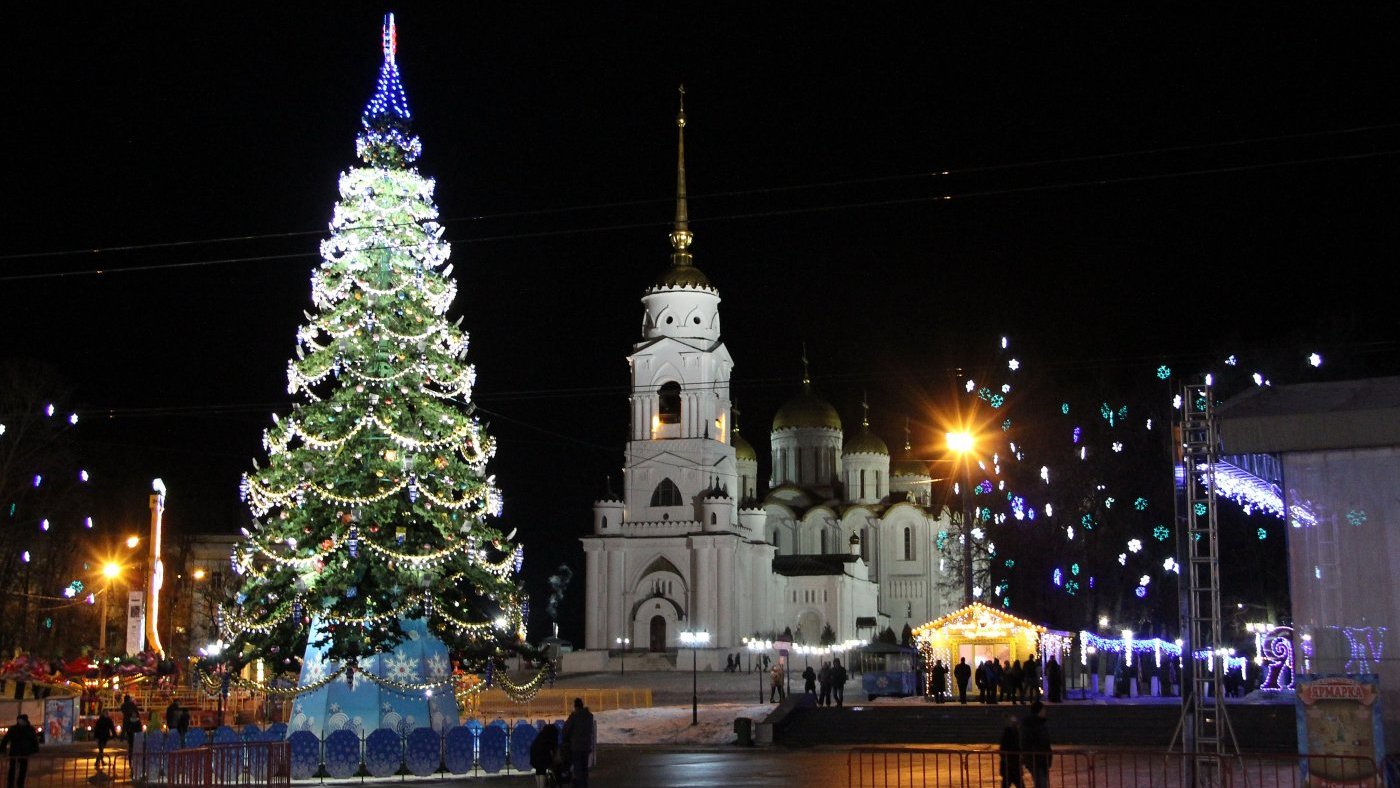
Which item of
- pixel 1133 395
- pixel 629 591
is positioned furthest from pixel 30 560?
pixel 1133 395

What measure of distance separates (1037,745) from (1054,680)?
21501 millimetres

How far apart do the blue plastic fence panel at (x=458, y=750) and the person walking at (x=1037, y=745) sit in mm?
9738

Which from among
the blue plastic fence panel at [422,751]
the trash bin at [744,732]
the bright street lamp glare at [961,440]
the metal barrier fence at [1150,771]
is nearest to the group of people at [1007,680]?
the bright street lamp glare at [961,440]

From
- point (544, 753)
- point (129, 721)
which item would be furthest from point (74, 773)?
point (129, 721)

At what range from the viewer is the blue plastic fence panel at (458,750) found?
24.2 m

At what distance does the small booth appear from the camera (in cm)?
4094

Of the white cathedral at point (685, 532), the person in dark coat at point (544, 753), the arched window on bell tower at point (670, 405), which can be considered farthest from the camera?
the arched window on bell tower at point (670, 405)

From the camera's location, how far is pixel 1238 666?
46312 millimetres

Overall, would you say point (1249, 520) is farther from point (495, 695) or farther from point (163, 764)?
point (163, 764)

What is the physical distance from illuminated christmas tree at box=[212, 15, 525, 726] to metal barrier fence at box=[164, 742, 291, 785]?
3229mm

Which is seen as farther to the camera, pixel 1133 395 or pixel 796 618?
pixel 796 618

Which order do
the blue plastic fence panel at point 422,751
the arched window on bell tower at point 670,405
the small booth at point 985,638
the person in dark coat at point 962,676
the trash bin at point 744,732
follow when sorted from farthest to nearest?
1. the arched window on bell tower at point 670,405
2. the small booth at point 985,638
3. the person in dark coat at point 962,676
4. the trash bin at point 744,732
5. the blue plastic fence panel at point 422,751

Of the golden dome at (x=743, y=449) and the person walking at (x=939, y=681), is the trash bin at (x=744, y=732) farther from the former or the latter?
the golden dome at (x=743, y=449)

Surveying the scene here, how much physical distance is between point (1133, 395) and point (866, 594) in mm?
39301
